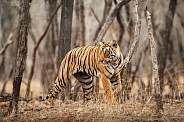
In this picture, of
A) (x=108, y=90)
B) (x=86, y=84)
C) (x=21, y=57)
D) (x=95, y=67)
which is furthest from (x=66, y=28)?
(x=21, y=57)

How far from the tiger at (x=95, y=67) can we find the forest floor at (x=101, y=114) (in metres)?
0.67

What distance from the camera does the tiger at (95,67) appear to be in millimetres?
10219

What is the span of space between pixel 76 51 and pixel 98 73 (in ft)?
2.97

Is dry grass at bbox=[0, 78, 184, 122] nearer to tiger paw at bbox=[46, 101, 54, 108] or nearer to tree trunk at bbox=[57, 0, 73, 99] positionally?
tiger paw at bbox=[46, 101, 54, 108]

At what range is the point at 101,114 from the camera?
28.6 feet

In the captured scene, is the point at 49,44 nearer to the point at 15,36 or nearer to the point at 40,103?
the point at 15,36

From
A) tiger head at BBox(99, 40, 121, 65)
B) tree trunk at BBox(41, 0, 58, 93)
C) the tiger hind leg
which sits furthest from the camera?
tree trunk at BBox(41, 0, 58, 93)

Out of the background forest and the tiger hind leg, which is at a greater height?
the background forest

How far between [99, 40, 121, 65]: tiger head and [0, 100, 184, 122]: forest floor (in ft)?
3.43

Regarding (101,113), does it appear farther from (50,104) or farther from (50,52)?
(50,52)

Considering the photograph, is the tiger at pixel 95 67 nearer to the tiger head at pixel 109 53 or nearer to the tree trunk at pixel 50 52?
the tiger head at pixel 109 53

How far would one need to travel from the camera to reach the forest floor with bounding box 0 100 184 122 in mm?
8578

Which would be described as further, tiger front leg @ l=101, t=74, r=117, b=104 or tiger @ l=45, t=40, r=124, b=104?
tiger @ l=45, t=40, r=124, b=104

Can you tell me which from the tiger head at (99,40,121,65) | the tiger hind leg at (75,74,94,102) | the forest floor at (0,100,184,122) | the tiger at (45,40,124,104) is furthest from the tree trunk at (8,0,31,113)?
the tiger hind leg at (75,74,94,102)
